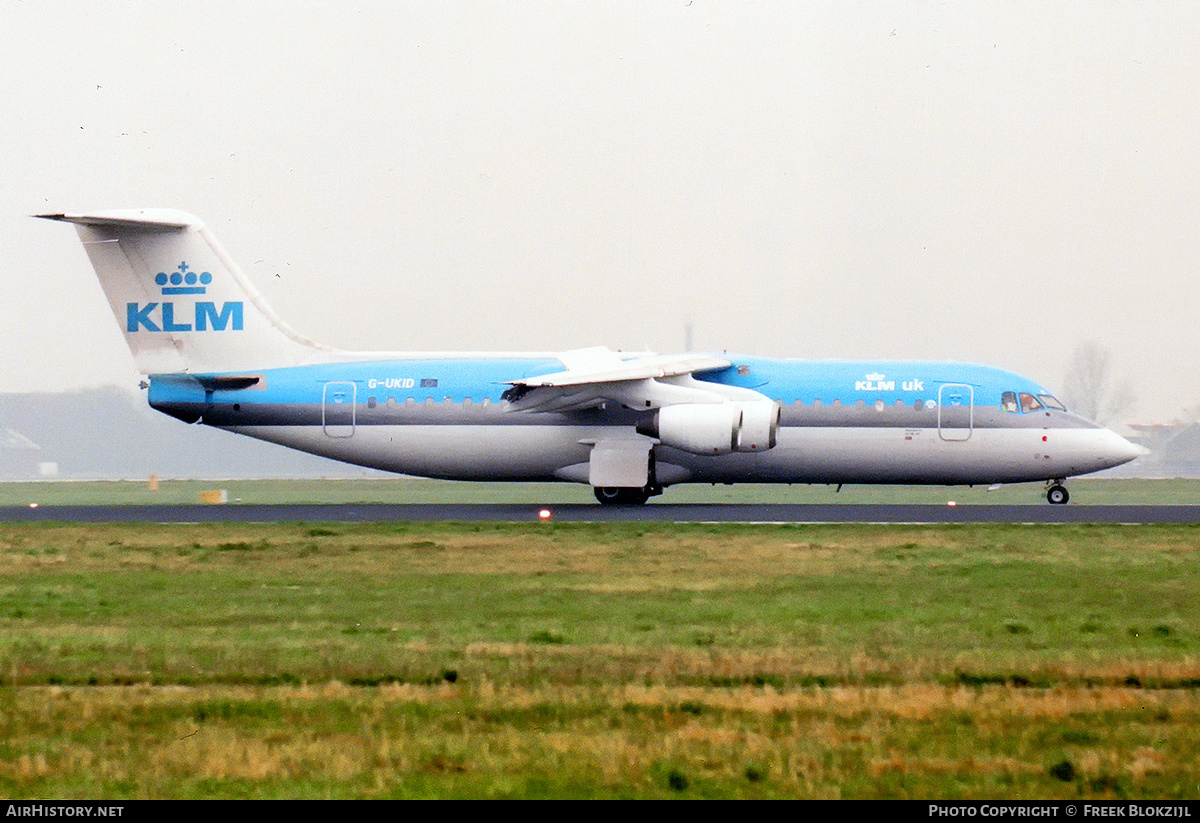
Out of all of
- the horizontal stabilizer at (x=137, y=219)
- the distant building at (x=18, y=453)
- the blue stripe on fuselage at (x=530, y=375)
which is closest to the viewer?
the blue stripe on fuselage at (x=530, y=375)

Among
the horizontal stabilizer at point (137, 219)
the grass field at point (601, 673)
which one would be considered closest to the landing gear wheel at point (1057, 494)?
the grass field at point (601, 673)

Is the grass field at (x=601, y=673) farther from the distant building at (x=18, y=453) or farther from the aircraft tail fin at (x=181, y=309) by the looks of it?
the distant building at (x=18, y=453)

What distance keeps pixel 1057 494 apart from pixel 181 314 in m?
24.5

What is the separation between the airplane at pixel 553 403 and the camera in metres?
→ 39.1

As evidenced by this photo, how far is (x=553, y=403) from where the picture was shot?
3884cm

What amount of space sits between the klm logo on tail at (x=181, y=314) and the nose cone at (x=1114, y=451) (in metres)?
23.0

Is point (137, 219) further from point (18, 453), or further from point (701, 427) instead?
point (18, 453)

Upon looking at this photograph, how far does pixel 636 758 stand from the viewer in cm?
1048

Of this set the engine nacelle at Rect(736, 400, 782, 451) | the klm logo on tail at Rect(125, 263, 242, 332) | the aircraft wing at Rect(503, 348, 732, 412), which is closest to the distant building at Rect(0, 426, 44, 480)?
the klm logo on tail at Rect(125, 263, 242, 332)

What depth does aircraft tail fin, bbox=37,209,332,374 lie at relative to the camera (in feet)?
135

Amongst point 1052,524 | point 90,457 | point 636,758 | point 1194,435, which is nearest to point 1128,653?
point 636,758

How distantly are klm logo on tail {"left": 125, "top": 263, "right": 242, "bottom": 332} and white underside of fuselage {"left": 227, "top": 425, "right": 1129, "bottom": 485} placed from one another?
3.05 meters

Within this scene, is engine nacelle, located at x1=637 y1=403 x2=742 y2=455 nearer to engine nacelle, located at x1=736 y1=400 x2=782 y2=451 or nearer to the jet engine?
the jet engine

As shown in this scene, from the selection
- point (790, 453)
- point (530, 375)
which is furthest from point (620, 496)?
point (790, 453)
